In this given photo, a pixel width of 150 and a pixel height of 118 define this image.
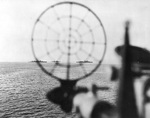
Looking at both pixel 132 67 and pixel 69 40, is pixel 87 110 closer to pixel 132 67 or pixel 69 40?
pixel 132 67

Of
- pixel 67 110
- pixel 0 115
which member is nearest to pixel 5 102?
pixel 0 115

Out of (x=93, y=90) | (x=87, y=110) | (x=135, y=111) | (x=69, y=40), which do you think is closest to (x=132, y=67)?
(x=135, y=111)

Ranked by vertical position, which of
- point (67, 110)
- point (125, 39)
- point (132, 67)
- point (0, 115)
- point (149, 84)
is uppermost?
point (125, 39)

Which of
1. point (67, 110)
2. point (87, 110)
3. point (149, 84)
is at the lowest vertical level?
point (67, 110)

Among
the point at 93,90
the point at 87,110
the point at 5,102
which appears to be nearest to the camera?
the point at 87,110

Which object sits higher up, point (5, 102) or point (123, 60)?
point (123, 60)

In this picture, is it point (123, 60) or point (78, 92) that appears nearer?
point (123, 60)

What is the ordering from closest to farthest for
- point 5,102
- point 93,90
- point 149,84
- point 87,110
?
point 87,110 → point 149,84 → point 93,90 → point 5,102

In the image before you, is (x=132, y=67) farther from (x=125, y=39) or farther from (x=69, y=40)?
(x=69, y=40)

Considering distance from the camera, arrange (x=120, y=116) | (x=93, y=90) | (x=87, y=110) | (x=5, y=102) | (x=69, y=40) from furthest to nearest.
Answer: (x=5, y=102) → (x=69, y=40) → (x=93, y=90) → (x=87, y=110) → (x=120, y=116)
